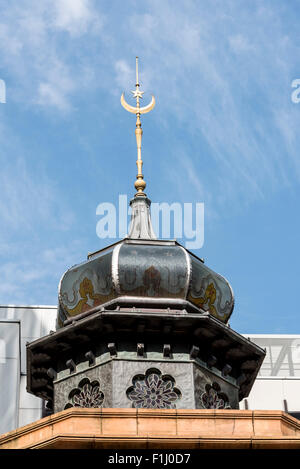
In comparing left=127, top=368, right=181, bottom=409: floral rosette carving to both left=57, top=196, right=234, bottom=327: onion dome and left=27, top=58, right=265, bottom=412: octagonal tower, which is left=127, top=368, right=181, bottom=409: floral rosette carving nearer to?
left=27, top=58, right=265, bottom=412: octagonal tower

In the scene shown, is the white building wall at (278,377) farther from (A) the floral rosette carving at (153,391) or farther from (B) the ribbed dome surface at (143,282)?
(A) the floral rosette carving at (153,391)

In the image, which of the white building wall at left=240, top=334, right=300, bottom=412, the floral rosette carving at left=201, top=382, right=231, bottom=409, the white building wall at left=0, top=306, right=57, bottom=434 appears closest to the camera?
the floral rosette carving at left=201, top=382, right=231, bottom=409

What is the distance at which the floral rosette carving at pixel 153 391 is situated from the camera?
24078 millimetres

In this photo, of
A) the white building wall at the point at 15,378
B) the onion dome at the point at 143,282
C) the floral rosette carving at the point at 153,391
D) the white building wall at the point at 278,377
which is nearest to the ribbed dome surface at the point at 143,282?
the onion dome at the point at 143,282

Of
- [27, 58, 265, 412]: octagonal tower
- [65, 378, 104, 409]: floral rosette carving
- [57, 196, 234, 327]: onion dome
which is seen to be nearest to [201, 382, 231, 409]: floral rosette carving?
[27, 58, 265, 412]: octagonal tower

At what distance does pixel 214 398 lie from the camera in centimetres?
2514

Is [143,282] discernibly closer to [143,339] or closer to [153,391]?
[143,339]

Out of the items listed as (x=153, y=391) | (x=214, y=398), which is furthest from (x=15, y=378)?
(x=153, y=391)

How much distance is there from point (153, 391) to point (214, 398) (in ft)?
5.14

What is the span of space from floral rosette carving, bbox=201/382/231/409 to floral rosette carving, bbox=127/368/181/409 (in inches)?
28.4

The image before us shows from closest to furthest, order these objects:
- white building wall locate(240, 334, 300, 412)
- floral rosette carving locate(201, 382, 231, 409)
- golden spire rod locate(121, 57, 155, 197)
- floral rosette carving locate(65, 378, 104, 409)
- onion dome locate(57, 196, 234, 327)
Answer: floral rosette carving locate(65, 378, 104, 409)
floral rosette carving locate(201, 382, 231, 409)
onion dome locate(57, 196, 234, 327)
golden spire rod locate(121, 57, 155, 197)
white building wall locate(240, 334, 300, 412)

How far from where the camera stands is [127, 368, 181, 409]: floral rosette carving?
24.1 metres
